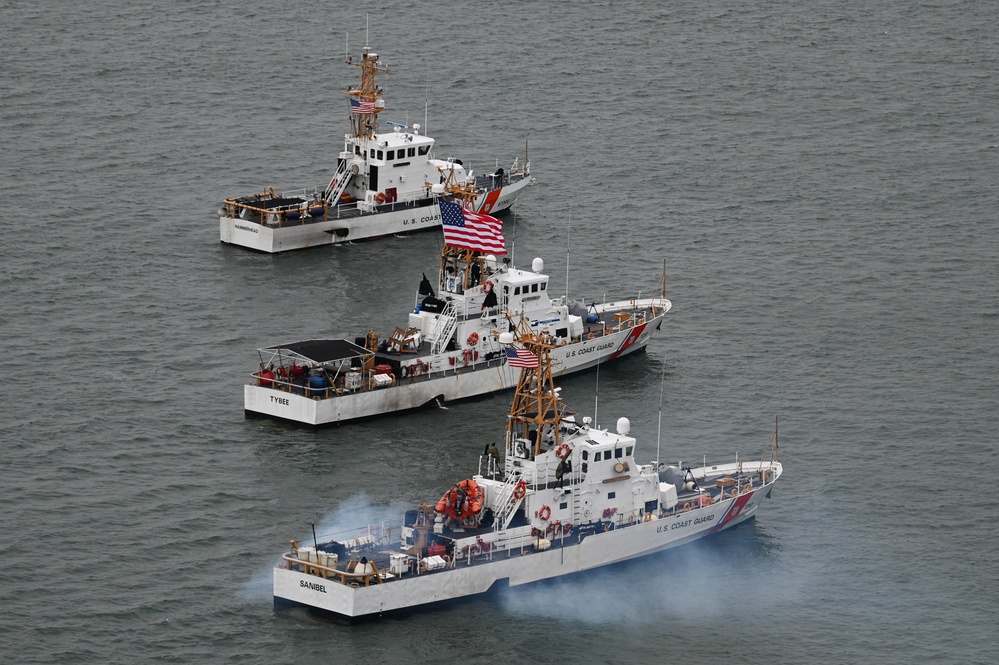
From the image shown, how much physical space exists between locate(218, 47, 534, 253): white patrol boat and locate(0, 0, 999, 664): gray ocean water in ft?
6.47

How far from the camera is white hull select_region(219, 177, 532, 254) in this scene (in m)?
135

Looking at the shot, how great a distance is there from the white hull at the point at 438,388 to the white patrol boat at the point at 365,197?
824 inches

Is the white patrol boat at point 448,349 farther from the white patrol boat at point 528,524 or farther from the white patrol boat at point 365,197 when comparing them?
the white patrol boat at point 365,197

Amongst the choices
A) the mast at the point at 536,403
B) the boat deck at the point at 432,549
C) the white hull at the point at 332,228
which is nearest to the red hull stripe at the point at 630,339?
the white hull at the point at 332,228

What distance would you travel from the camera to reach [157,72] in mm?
171000

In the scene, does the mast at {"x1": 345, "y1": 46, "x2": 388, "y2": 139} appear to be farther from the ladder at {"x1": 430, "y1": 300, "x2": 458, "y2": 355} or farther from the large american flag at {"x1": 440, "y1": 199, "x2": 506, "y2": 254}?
the ladder at {"x1": 430, "y1": 300, "x2": 458, "y2": 355}

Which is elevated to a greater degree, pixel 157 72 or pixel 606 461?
pixel 157 72

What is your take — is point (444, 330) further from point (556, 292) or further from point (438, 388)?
point (556, 292)

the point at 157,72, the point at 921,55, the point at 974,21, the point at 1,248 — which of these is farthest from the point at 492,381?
the point at 974,21

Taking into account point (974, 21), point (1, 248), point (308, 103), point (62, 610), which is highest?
point (974, 21)

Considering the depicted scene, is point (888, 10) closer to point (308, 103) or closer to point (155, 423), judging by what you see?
point (308, 103)

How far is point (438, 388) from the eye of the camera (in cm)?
11119

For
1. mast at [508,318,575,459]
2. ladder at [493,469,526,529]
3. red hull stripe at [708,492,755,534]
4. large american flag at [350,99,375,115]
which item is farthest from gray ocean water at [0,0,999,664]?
large american flag at [350,99,375,115]

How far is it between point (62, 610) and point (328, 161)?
70.3 meters
